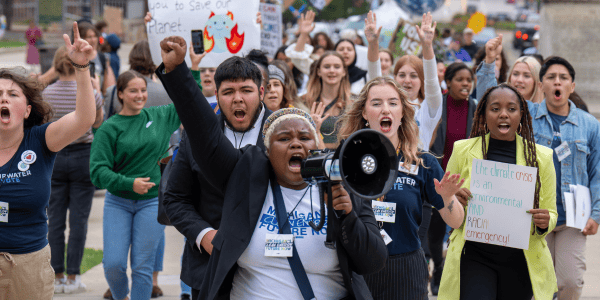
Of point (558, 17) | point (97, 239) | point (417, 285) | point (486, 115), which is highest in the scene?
point (558, 17)

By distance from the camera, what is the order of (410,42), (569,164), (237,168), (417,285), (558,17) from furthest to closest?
(558,17), (410,42), (569,164), (417,285), (237,168)

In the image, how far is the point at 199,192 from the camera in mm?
3660

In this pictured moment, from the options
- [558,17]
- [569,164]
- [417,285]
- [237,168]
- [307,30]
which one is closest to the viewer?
[237,168]

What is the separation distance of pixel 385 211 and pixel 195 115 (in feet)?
4.94

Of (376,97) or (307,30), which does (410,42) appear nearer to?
(307,30)

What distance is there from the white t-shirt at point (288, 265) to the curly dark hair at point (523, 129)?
175 centimetres

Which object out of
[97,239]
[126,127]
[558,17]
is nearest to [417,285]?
[126,127]

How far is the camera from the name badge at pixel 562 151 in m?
5.00

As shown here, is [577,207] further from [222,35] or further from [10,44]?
[10,44]

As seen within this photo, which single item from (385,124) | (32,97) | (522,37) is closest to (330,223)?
(385,124)

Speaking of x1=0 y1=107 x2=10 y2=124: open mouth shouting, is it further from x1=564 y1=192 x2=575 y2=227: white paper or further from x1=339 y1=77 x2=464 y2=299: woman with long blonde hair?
x1=564 y1=192 x2=575 y2=227: white paper

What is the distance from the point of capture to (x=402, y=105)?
13.7 ft

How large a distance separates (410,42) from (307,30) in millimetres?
2392

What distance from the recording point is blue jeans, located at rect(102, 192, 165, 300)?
16.6 ft
